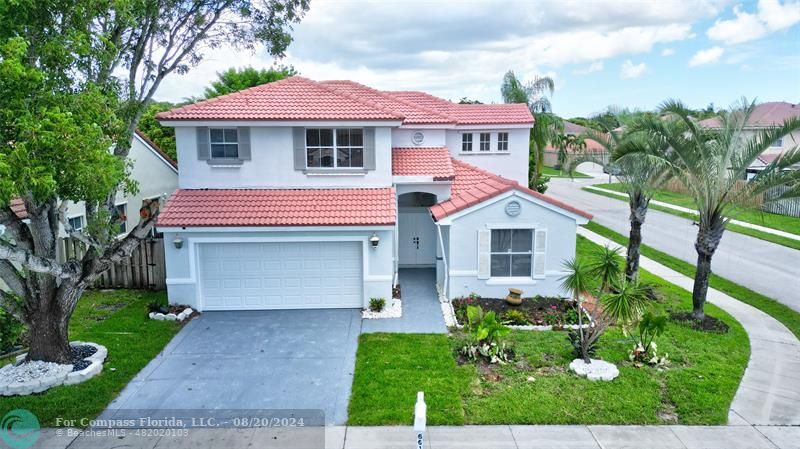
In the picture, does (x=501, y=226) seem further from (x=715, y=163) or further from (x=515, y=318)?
(x=715, y=163)

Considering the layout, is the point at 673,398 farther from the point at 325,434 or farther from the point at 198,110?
the point at 198,110

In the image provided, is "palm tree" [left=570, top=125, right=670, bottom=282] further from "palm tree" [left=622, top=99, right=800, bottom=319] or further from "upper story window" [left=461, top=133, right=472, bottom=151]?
"upper story window" [left=461, top=133, right=472, bottom=151]

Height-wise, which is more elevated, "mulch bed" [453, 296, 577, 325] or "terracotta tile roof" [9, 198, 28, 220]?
"terracotta tile roof" [9, 198, 28, 220]

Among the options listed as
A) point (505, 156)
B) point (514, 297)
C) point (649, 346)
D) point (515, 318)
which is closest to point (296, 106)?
point (514, 297)

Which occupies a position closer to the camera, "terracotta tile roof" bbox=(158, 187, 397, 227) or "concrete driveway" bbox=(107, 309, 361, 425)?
"concrete driveway" bbox=(107, 309, 361, 425)

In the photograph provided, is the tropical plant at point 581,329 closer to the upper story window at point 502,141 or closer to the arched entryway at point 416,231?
the arched entryway at point 416,231

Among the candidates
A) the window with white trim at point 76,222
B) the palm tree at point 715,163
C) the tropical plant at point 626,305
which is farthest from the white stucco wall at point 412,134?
the window with white trim at point 76,222

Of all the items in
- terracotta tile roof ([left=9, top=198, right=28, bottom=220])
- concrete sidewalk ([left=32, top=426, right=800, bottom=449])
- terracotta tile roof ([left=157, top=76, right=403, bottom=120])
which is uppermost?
terracotta tile roof ([left=157, top=76, right=403, bottom=120])

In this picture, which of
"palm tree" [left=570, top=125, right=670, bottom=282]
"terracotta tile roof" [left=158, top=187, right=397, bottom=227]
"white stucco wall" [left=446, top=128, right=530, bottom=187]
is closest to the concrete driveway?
"terracotta tile roof" [left=158, top=187, right=397, bottom=227]
